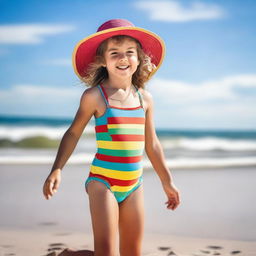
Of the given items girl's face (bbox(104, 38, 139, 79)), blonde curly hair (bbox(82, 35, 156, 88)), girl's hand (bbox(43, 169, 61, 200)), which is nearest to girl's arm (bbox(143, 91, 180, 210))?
blonde curly hair (bbox(82, 35, 156, 88))

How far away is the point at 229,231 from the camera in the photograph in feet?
13.1

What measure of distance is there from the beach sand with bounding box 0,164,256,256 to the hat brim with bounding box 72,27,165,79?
5.15ft

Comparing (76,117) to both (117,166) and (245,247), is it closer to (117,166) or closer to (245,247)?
(117,166)

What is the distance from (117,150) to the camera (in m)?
2.47

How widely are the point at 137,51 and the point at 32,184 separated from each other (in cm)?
389

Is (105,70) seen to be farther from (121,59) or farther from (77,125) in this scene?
(77,125)

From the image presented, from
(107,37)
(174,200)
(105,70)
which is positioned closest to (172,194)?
(174,200)

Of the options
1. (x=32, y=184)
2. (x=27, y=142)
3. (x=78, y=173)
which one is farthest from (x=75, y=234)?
(x=27, y=142)

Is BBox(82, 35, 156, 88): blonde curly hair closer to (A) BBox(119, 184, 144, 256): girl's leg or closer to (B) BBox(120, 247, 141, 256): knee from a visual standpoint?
(A) BBox(119, 184, 144, 256): girl's leg

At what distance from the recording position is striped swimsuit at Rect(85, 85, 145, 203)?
244 cm

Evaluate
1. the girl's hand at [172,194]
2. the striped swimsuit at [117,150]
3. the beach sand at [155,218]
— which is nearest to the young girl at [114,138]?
the striped swimsuit at [117,150]

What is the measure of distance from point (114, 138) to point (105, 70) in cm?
53

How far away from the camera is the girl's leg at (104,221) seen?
2326 millimetres

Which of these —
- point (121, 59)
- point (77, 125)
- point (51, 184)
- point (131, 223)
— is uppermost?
point (121, 59)
